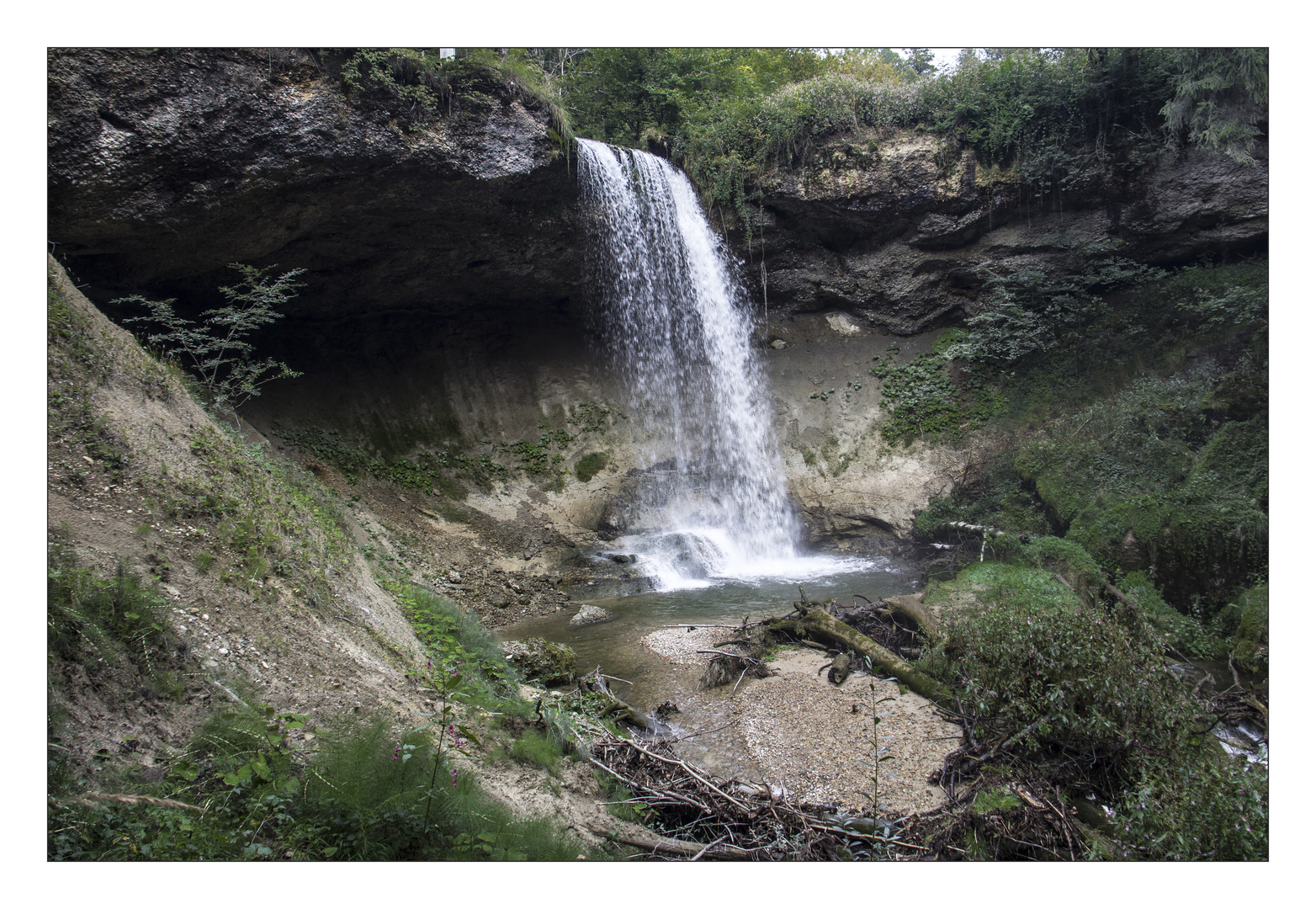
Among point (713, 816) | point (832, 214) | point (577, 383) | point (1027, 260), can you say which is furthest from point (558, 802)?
point (1027, 260)

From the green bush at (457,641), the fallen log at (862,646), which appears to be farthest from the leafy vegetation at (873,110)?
the fallen log at (862,646)

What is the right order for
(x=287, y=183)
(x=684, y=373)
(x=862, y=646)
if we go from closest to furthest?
(x=862, y=646)
(x=287, y=183)
(x=684, y=373)

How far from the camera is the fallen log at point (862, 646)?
15.4ft

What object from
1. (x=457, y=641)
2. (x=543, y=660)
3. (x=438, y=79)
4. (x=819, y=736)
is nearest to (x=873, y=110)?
(x=438, y=79)

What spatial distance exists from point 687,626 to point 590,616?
1497 millimetres

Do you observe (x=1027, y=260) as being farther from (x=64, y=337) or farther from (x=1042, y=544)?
(x=64, y=337)

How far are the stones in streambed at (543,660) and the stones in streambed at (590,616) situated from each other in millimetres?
2061

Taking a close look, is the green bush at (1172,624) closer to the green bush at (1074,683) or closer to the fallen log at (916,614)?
the fallen log at (916,614)

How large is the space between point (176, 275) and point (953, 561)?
1255 cm

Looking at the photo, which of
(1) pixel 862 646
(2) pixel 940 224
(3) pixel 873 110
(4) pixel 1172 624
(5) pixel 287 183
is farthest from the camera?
(2) pixel 940 224

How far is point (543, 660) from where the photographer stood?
5.67 meters

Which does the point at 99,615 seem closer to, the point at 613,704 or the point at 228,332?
the point at 613,704

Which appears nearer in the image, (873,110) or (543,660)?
(543,660)

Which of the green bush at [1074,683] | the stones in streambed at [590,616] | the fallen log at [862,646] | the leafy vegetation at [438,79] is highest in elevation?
the leafy vegetation at [438,79]
